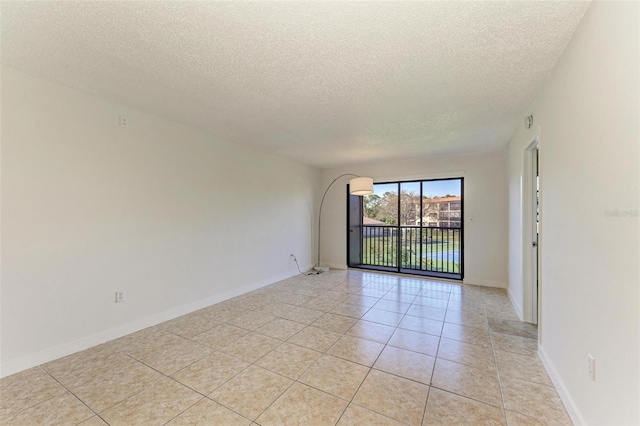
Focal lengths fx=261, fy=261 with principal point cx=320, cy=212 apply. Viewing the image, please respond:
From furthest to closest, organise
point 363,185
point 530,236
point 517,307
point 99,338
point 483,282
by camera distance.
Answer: point 483,282 → point 363,185 → point 517,307 → point 530,236 → point 99,338

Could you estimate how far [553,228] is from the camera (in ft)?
6.63

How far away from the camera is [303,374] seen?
6.95 ft

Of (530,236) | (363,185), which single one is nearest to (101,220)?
(363,185)

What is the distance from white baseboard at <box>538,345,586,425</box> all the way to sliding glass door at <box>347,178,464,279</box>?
117 inches

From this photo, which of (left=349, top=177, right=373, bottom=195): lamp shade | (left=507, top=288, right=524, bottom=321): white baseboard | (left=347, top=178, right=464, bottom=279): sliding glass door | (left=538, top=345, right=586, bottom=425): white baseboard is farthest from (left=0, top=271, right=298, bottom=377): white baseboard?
(left=507, top=288, right=524, bottom=321): white baseboard

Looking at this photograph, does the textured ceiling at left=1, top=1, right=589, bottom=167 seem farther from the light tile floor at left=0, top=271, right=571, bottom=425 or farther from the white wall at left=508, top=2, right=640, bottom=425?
the light tile floor at left=0, top=271, right=571, bottom=425

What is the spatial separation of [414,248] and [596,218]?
14.4ft

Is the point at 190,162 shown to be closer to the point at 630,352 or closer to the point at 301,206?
the point at 301,206

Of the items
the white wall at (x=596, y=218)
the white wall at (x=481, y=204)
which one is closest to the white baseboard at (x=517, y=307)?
the white wall at (x=481, y=204)

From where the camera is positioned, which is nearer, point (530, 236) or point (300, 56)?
point (300, 56)

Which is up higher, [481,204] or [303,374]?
[481,204]

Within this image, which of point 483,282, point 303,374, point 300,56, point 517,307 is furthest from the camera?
point 483,282

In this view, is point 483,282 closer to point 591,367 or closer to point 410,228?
point 410,228

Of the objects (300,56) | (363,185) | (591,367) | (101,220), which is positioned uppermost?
(300,56)
